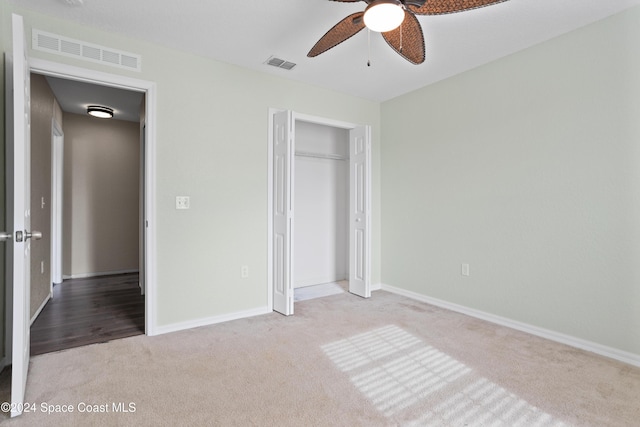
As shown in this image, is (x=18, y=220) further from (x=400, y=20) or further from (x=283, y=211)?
(x=400, y=20)

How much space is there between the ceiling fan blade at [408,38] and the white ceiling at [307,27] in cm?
33

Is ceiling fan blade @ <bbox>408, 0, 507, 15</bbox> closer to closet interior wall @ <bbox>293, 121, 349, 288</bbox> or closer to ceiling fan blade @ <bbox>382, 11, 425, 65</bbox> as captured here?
ceiling fan blade @ <bbox>382, 11, 425, 65</bbox>

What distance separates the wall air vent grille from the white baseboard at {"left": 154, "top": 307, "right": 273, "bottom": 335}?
217 cm

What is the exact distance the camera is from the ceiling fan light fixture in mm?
1581

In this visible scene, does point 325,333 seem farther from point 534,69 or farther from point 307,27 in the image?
point 534,69

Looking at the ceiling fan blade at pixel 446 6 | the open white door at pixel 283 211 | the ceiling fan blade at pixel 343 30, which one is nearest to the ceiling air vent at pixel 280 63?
the open white door at pixel 283 211

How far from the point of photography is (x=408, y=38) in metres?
2.03

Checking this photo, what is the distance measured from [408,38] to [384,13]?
49 cm

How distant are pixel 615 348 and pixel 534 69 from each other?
2.24 meters

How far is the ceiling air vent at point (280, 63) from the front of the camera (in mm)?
3115

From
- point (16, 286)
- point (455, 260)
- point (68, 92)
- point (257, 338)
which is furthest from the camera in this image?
point (68, 92)

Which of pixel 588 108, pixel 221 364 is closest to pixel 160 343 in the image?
pixel 221 364

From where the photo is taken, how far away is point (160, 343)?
264 centimetres

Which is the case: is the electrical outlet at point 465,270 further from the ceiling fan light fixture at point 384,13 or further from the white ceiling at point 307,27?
the ceiling fan light fixture at point 384,13
